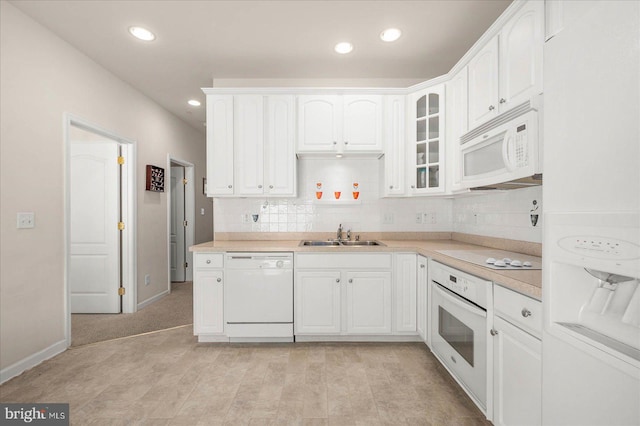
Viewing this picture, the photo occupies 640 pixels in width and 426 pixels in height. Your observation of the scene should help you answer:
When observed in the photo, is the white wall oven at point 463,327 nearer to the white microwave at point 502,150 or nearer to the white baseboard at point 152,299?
the white microwave at point 502,150

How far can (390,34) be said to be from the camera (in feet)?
8.22

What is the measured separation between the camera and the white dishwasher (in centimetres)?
272

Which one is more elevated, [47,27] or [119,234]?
[47,27]

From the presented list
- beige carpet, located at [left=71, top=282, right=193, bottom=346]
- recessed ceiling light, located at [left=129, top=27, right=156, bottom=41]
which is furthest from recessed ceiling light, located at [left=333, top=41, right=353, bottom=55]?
beige carpet, located at [left=71, top=282, right=193, bottom=346]

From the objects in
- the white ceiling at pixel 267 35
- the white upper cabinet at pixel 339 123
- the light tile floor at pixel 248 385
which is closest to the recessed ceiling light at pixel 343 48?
the white ceiling at pixel 267 35

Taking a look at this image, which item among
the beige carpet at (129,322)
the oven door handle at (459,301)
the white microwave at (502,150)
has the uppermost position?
the white microwave at (502,150)

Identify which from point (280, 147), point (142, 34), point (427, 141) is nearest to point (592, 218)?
point (427, 141)

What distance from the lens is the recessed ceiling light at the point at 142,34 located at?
247 centimetres

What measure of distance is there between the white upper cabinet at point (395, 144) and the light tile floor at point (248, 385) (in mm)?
1552

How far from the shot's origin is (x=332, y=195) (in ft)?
10.9

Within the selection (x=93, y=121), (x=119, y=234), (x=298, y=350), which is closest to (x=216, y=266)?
(x=298, y=350)

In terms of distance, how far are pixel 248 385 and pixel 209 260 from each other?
3.64 ft

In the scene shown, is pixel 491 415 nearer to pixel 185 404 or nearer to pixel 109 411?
pixel 185 404

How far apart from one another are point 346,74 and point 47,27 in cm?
263
